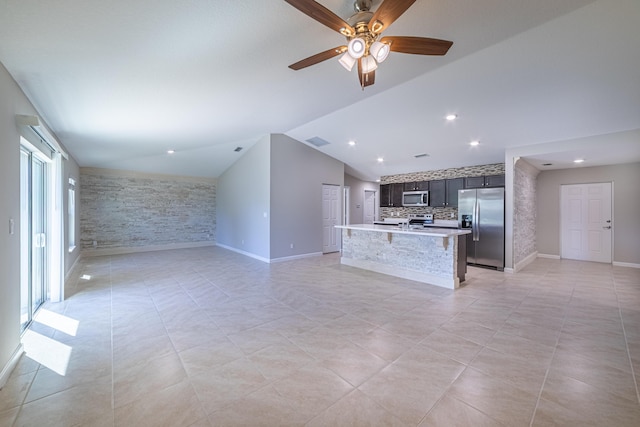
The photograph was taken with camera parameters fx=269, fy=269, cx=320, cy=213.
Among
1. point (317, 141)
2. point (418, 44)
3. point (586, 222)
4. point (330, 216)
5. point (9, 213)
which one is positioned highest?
point (317, 141)

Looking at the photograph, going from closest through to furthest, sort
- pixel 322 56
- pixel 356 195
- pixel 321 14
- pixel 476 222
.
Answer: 1. pixel 321 14
2. pixel 322 56
3. pixel 476 222
4. pixel 356 195

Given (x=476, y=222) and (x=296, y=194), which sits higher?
(x=296, y=194)

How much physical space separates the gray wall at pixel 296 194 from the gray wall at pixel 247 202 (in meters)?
0.20

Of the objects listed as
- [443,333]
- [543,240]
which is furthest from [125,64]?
[543,240]

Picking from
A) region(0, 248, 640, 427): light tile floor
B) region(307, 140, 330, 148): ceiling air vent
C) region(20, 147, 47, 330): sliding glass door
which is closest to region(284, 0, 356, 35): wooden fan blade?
region(0, 248, 640, 427): light tile floor

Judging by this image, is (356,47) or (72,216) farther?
(72,216)

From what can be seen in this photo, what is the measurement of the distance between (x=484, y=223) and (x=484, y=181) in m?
1.07

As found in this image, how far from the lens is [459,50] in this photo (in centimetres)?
263

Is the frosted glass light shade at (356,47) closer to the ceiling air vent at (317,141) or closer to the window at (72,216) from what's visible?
the ceiling air vent at (317,141)

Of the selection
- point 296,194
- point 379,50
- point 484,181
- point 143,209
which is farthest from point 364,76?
point 143,209

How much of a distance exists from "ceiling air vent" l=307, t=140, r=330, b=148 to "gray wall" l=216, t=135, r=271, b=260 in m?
1.02

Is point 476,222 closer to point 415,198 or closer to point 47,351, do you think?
point 415,198

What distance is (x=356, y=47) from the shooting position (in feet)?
6.30

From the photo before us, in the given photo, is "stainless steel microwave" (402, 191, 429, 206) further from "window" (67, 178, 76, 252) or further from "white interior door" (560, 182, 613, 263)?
"window" (67, 178, 76, 252)
